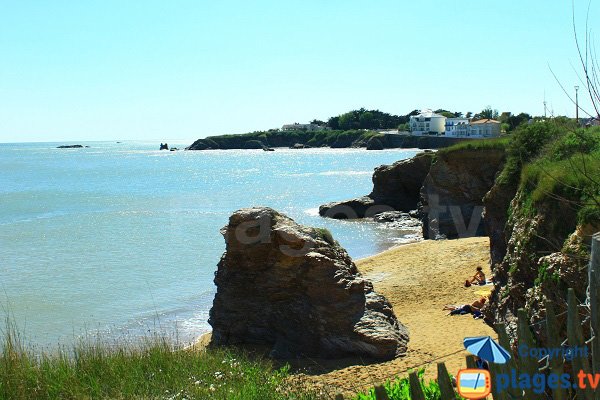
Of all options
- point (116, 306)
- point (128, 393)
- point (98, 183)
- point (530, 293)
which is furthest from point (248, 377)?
point (98, 183)

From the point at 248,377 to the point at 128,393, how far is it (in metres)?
1.57

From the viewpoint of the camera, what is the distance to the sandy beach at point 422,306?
36.1 ft

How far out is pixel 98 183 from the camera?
90188 millimetres

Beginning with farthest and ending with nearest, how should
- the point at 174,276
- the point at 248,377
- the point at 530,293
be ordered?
the point at 174,276 < the point at 530,293 < the point at 248,377

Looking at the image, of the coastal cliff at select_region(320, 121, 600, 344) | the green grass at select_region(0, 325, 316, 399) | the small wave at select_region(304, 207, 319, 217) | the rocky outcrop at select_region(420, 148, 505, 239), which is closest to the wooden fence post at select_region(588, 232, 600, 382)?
the coastal cliff at select_region(320, 121, 600, 344)

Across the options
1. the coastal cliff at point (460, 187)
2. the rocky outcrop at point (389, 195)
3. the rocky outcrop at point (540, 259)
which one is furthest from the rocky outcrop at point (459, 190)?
the rocky outcrop at point (540, 259)

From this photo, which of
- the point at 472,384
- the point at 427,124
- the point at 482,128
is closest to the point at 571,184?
the point at 472,384

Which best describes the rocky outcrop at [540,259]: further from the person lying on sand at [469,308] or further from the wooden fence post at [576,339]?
the wooden fence post at [576,339]

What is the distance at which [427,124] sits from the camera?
151m

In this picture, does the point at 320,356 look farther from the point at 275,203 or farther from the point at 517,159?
the point at 275,203

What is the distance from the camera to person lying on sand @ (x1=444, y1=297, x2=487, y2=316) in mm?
15422

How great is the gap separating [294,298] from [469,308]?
497 centimetres

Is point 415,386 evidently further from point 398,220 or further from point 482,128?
point 482,128

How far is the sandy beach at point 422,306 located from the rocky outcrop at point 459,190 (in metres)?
3.21
